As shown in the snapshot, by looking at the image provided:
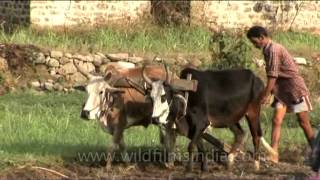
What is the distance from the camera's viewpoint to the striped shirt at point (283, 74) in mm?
9203

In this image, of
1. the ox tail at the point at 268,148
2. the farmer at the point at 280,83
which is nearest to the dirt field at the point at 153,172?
the ox tail at the point at 268,148

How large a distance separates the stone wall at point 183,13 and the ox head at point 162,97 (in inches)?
426

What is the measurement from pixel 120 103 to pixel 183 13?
1176 cm

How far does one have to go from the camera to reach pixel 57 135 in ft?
34.7

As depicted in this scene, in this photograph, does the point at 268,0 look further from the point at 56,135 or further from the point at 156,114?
the point at 156,114

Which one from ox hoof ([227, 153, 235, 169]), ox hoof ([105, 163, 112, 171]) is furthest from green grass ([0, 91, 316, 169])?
ox hoof ([227, 153, 235, 169])

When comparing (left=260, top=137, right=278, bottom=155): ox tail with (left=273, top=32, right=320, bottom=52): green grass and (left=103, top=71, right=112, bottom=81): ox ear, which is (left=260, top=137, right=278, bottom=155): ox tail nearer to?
(left=103, top=71, right=112, bottom=81): ox ear

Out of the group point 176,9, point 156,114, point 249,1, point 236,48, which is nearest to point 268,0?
point 249,1

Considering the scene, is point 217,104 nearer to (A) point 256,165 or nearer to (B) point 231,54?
(A) point 256,165

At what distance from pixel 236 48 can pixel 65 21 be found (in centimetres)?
532

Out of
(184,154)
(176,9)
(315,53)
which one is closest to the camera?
(184,154)

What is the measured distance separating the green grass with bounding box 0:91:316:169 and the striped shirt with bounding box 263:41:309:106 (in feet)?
4.13

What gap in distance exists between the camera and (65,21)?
1945cm

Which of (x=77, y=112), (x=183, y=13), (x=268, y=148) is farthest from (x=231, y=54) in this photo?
(x=268, y=148)
